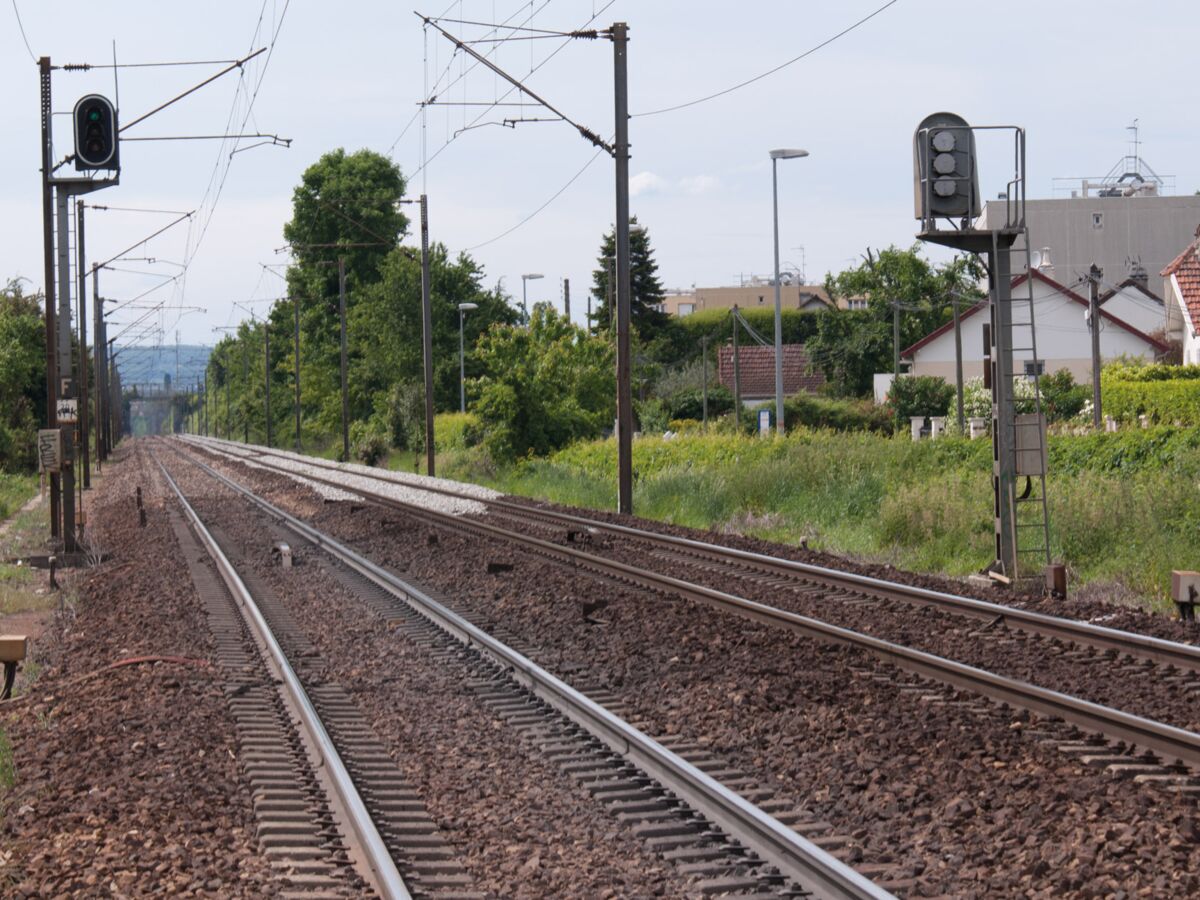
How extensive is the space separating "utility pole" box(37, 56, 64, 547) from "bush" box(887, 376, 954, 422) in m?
44.9

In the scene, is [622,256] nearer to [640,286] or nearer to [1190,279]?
[1190,279]

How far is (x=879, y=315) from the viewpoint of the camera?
85875 millimetres

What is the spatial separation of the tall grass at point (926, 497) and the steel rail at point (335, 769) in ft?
28.3

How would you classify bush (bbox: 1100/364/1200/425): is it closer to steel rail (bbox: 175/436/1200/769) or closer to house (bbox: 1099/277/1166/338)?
steel rail (bbox: 175/436/1200/769)

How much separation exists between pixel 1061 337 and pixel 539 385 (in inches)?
1468

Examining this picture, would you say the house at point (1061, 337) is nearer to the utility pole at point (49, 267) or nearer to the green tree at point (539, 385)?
the green tree at point (539, 385)

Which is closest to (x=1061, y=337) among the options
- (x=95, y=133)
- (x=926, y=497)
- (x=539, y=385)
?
(x=539, y=385)

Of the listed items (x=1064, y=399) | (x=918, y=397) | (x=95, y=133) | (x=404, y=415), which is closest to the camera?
(x=95, y=133)

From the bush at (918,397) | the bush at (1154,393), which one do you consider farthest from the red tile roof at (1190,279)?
the bush at (918,397)

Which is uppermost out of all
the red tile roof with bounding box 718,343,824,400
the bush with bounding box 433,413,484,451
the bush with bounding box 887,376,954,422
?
the red tile roof with bounding box 718,343,824,400

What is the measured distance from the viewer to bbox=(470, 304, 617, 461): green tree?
1666 inches

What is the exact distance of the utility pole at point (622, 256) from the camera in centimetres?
2636

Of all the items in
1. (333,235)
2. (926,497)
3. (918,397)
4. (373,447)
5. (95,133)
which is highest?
(333,235)

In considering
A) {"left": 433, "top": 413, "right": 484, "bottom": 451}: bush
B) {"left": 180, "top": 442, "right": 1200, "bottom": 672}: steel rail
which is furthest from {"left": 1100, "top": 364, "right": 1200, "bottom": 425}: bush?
{"left": 180, "top": 442, "right": 1200, "bottom": 672}: steel rail
